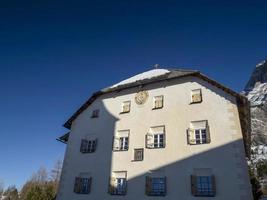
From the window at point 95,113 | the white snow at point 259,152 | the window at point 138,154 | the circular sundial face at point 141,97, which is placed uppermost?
the white snow at point 259,152

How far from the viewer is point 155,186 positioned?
42.8ft

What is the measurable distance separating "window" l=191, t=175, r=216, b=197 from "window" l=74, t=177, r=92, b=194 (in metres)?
7.50

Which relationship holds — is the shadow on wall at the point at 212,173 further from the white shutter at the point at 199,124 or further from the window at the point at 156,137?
A: the white shutter at the point at 199,124

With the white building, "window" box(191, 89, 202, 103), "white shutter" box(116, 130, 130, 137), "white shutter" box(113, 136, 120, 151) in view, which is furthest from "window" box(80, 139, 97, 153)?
"window" box(191, 89, 202, 103)

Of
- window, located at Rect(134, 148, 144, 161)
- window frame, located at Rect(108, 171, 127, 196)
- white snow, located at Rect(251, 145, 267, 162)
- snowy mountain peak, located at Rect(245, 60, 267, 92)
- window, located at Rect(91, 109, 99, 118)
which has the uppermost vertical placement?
snowy mountain peak, located at Rect(245, 60, 267, 92)

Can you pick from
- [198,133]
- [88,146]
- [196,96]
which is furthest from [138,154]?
[196,96]

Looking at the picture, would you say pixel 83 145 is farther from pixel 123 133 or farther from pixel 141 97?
pixel 141 97

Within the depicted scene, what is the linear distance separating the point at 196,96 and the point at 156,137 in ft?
13.3

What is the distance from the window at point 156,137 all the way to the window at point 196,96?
2911mm

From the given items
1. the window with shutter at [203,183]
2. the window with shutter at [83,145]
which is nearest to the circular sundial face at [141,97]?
the window with shutter at [83,145]

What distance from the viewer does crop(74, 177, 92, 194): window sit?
15180mm

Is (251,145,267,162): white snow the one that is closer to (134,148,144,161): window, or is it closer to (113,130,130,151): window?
(113,130,130,151): window

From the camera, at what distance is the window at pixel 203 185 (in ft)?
37.3

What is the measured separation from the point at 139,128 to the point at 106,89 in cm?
553
